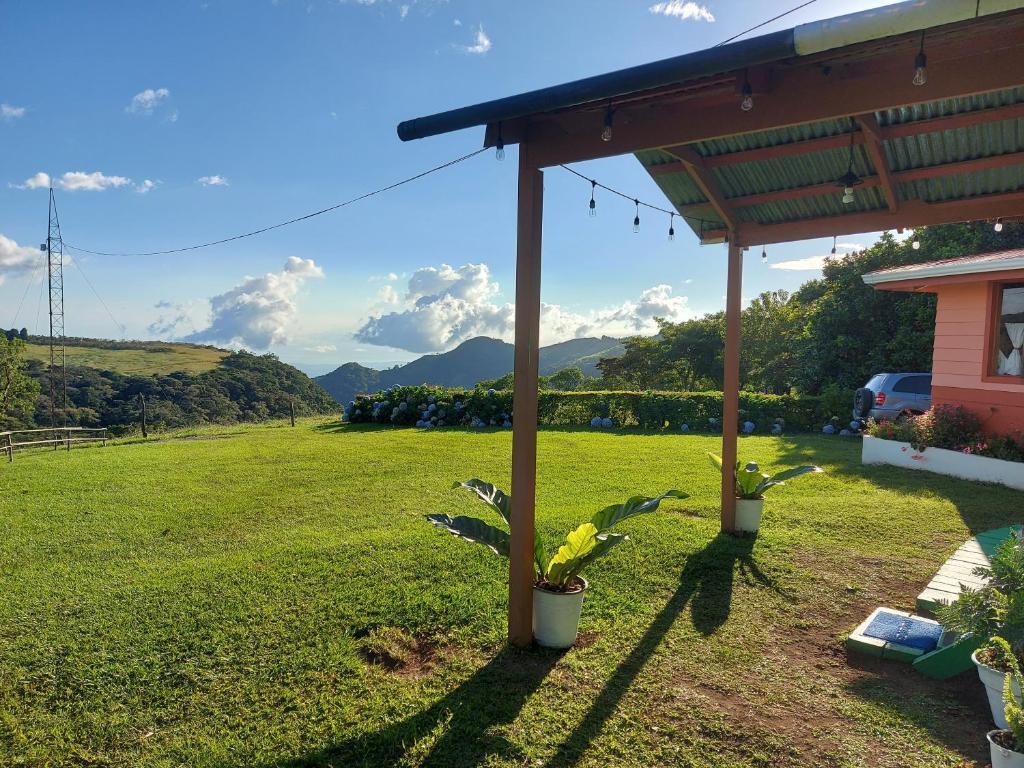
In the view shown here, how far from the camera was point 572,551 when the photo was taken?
349cm

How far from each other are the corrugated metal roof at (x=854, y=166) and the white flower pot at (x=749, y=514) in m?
2.69

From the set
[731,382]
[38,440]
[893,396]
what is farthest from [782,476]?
[38,440]

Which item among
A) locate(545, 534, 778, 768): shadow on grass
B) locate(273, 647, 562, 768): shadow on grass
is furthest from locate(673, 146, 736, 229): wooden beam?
locate(273, 647, 562, 768): shadow on grass

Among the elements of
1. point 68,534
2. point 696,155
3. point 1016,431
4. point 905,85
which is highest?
point 696,155

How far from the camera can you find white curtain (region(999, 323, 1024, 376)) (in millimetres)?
8930

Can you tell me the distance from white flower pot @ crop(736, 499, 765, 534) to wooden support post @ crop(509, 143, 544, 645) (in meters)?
2.92

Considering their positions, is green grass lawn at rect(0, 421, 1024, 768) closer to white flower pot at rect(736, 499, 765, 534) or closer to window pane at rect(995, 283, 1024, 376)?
white flower pot at rect(736, 499, 765, 534)

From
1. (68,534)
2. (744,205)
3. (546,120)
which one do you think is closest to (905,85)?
(546,120)

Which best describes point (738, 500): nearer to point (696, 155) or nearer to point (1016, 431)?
point (696, 155)

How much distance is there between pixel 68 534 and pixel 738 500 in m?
6.86

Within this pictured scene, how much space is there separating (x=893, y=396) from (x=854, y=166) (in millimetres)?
9892

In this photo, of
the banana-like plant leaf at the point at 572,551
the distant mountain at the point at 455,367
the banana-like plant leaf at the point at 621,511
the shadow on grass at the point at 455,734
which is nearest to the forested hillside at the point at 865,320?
the banana-like plant leaf at the point at 621,511

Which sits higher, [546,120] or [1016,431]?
[546,120]

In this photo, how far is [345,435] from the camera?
1484 cm
